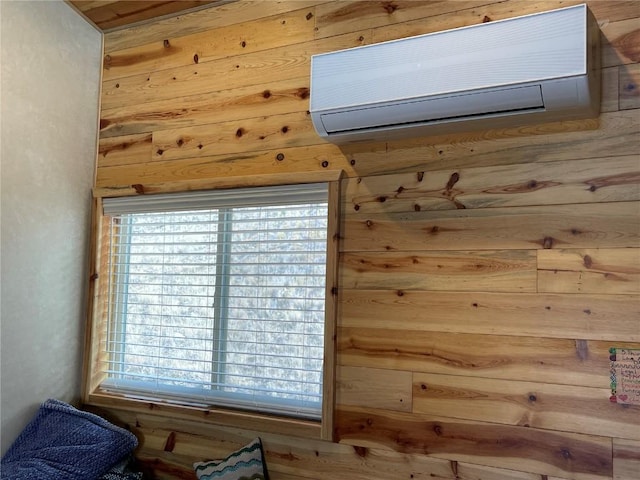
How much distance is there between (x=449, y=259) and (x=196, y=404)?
1280mm

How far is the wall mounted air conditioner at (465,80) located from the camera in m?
1.77

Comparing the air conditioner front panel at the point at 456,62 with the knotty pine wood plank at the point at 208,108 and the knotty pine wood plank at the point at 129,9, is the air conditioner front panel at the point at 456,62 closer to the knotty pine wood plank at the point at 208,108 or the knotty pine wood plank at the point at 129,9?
the knotty pine wood plank at the point at 208,108

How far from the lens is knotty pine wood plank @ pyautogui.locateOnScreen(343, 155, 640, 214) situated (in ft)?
6.31

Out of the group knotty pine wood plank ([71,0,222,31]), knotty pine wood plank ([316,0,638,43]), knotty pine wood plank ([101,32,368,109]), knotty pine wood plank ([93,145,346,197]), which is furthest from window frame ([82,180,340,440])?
knotty pine wood plank ([71,0,222,31])

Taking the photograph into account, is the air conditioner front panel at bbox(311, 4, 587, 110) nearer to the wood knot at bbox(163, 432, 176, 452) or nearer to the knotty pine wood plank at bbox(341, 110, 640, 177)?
the knotty pine wood plank at bbox(341, 110, 640, 177)

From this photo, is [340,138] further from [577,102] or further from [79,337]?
[79,337]

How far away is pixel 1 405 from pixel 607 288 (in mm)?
2371

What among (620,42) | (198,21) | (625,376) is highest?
(198,21)

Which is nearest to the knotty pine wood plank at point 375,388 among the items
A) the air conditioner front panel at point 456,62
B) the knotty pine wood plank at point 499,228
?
the knotty pine wood plank at point 499,228

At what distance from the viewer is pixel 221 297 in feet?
8.40

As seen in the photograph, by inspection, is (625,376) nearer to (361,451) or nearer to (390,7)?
(361,451)

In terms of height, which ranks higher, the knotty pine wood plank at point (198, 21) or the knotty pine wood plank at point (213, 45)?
the knotty pine wood plank at point (198, 21)

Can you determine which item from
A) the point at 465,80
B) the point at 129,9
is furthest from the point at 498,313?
→ the point at 129,9

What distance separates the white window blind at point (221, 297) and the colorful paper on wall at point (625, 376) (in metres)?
1.06
